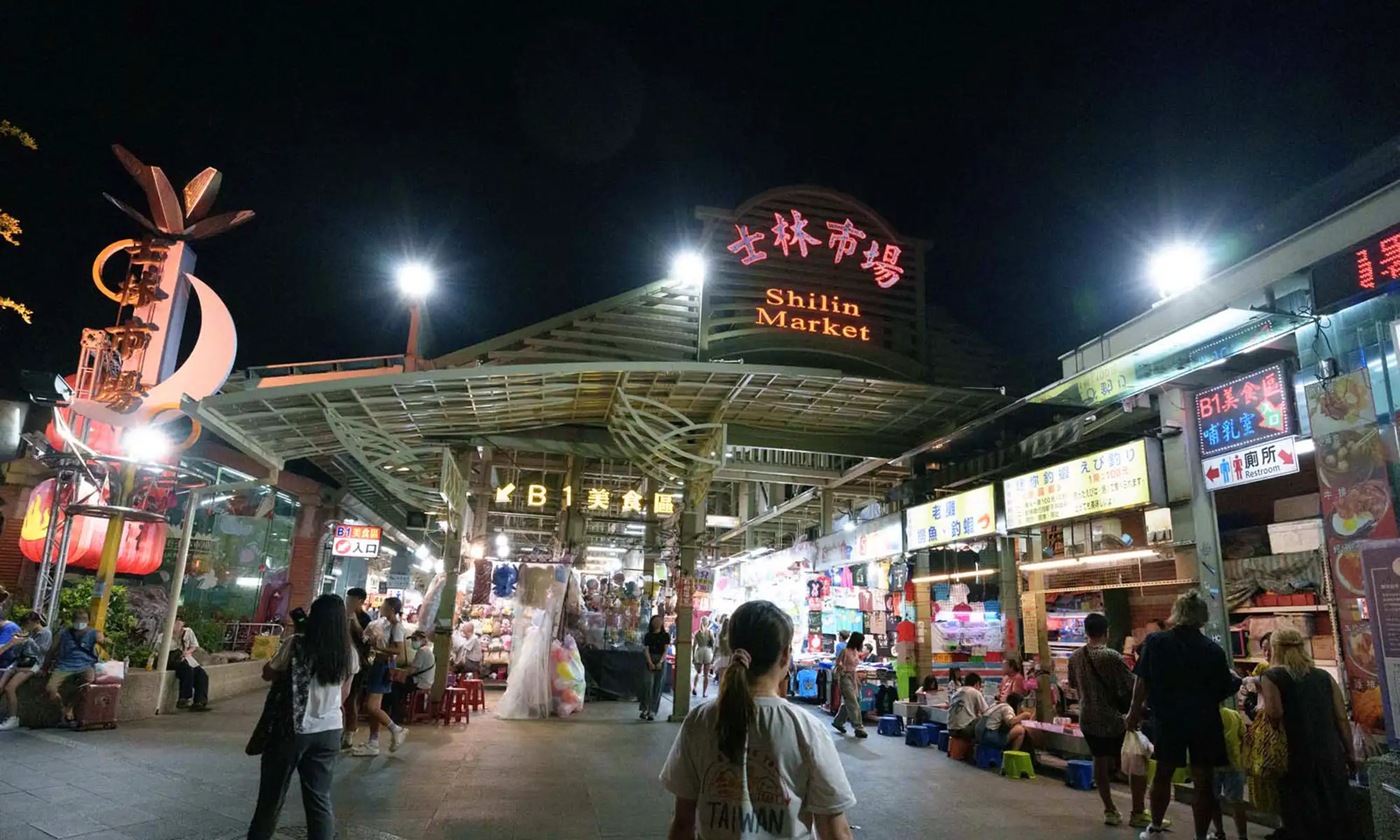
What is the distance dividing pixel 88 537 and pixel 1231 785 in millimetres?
17711

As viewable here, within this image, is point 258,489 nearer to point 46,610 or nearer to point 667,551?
point 46,610

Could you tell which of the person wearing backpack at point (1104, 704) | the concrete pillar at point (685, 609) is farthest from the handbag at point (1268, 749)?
the concrete pillar at point (685, 609)

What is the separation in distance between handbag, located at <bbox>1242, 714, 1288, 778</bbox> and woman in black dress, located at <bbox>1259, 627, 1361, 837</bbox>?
0.13 ft

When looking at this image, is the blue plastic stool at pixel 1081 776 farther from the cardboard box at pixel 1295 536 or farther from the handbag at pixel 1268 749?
the cardboard box at pixel 1295 536

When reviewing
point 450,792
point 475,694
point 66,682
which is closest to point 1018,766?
point 450,792

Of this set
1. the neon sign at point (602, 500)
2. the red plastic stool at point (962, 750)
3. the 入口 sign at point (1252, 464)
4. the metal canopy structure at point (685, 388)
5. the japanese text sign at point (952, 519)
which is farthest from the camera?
the neon sign at point (602, 500)

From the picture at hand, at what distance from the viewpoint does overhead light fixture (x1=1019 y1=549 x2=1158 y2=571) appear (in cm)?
1028

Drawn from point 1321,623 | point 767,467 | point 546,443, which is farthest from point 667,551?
point 1321,623

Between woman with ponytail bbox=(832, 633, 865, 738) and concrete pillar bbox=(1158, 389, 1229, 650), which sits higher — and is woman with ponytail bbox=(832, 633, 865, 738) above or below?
below

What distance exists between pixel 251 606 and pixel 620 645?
12.8 meters

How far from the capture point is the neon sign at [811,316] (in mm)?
11492

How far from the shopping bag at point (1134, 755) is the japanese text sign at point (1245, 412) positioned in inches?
125

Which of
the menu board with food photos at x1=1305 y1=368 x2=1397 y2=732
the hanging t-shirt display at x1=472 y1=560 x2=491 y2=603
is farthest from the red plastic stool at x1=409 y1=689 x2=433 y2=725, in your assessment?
the menu board with food photos at x1=1305 y1=368 x2=1397 y2=732

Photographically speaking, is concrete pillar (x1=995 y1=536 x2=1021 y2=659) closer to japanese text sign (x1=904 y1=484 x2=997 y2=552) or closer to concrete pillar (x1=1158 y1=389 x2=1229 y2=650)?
japanese text sign (x1=904 y1=484 x2=997 y2=552)
